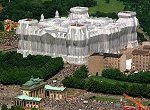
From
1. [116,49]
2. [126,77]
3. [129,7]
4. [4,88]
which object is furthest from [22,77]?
[129,7]

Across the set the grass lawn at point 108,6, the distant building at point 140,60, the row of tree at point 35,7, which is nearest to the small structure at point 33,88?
the distant building at point 140,60

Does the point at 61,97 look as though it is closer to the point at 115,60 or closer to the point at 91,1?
the point at 115,60

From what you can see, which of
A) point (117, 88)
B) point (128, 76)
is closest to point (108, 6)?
point (128, 76)

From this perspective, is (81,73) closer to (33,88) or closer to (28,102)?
(33,88)

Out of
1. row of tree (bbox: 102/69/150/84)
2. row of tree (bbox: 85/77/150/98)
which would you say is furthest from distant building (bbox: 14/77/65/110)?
row of tree (bbox: 102/69/150/84)

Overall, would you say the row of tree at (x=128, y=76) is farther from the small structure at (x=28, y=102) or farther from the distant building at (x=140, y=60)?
the small structure at (x=28, y=102)

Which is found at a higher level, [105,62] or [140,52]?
[140,52]

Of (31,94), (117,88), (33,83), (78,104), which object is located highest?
(33,83)
